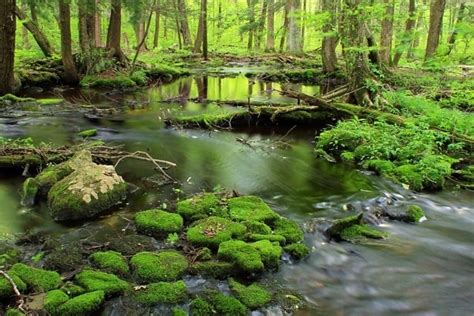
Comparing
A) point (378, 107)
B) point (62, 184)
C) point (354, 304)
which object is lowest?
point (354, 304)

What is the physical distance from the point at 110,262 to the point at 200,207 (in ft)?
5.86

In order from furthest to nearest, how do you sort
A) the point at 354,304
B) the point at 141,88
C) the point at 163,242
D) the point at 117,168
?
the point at 141,88, the point at 117,168, the point at 163,242, the point at 354,304

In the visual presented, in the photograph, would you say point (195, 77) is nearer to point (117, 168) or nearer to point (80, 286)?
point (117, 168)

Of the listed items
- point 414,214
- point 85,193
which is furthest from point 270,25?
point 85,193

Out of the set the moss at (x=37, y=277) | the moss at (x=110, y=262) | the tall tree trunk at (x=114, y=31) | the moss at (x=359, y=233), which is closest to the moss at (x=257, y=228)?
the moss at (x=359, y=233)

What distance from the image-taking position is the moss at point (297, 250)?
554cm

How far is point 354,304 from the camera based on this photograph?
471 centimetres

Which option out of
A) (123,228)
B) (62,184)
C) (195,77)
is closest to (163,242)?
(123,228)

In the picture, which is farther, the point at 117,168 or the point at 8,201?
the point at 117,168

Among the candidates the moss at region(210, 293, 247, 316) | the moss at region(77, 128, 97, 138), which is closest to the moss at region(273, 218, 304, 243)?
the moss at region(210, 293, 247, 316)

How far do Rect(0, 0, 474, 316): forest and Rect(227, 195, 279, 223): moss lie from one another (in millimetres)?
35

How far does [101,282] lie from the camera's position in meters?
4.59

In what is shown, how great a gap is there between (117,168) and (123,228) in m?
2.72

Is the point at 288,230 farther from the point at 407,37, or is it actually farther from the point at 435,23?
the point at 435,23
